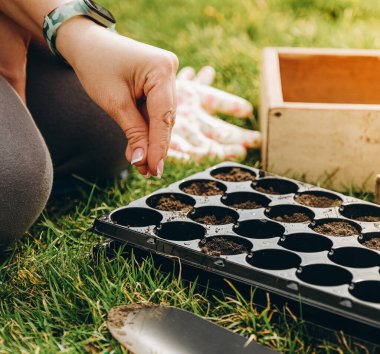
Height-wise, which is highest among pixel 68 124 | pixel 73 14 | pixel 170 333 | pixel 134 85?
pixel 73 14

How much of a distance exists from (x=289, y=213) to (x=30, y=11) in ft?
1.99

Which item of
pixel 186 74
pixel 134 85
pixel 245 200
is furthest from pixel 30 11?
pixel 186 74

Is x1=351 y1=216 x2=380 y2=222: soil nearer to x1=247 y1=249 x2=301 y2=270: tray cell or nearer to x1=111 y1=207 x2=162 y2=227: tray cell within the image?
x1=247 y1=249 x2=301 y2=270: tray cell

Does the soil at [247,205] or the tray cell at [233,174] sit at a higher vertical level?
the tray cell at [233,174]

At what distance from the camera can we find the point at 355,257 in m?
1.18

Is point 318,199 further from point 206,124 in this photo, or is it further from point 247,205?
point 206,124

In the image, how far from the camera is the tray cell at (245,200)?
1.35 metres

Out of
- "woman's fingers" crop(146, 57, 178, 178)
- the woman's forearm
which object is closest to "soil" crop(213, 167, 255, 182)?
"woman's fingers" crop(146, 57, 178, 178)

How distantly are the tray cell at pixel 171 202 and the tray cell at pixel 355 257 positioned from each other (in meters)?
0.29

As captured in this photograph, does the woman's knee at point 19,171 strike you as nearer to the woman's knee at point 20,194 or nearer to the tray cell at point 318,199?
the woman's knee at point 20,194

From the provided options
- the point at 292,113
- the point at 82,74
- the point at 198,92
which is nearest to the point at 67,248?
the point at 82,74

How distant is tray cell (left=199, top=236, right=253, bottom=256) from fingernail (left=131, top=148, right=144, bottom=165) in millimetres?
173

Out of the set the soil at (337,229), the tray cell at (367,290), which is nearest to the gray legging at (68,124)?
the soil at (337,229)

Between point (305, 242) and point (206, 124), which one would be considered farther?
point (206, 124)
